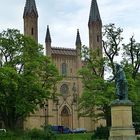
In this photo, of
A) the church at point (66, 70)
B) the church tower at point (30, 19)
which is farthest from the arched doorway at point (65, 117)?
the church tower at point (30, 19)

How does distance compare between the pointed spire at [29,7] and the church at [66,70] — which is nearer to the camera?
the church at [66,70]

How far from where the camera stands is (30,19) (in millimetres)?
80375

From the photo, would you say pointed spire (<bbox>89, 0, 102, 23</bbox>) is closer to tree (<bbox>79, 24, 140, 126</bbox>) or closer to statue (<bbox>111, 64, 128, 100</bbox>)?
tree (<bbox>79, 24, 140, 126</bbox>)

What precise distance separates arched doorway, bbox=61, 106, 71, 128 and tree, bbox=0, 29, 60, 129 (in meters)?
30.9

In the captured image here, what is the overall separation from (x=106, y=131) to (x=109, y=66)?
40.0 feet

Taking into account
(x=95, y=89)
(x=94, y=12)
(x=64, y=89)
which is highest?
(x=94, y=12)

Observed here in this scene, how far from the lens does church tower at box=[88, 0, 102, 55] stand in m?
84.7

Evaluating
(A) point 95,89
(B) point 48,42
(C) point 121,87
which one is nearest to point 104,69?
(A) point 95,89

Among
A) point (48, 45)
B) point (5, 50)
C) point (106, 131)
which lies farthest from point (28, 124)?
point (106, 131)

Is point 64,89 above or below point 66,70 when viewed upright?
below

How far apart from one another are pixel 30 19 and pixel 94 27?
12717 mm

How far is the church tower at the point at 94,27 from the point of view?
278 feet

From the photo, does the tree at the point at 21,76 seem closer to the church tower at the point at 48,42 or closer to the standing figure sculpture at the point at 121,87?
the standing figure sculpture at the point at 121,87

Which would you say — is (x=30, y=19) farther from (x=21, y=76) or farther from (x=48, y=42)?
(x=21, y=76)
